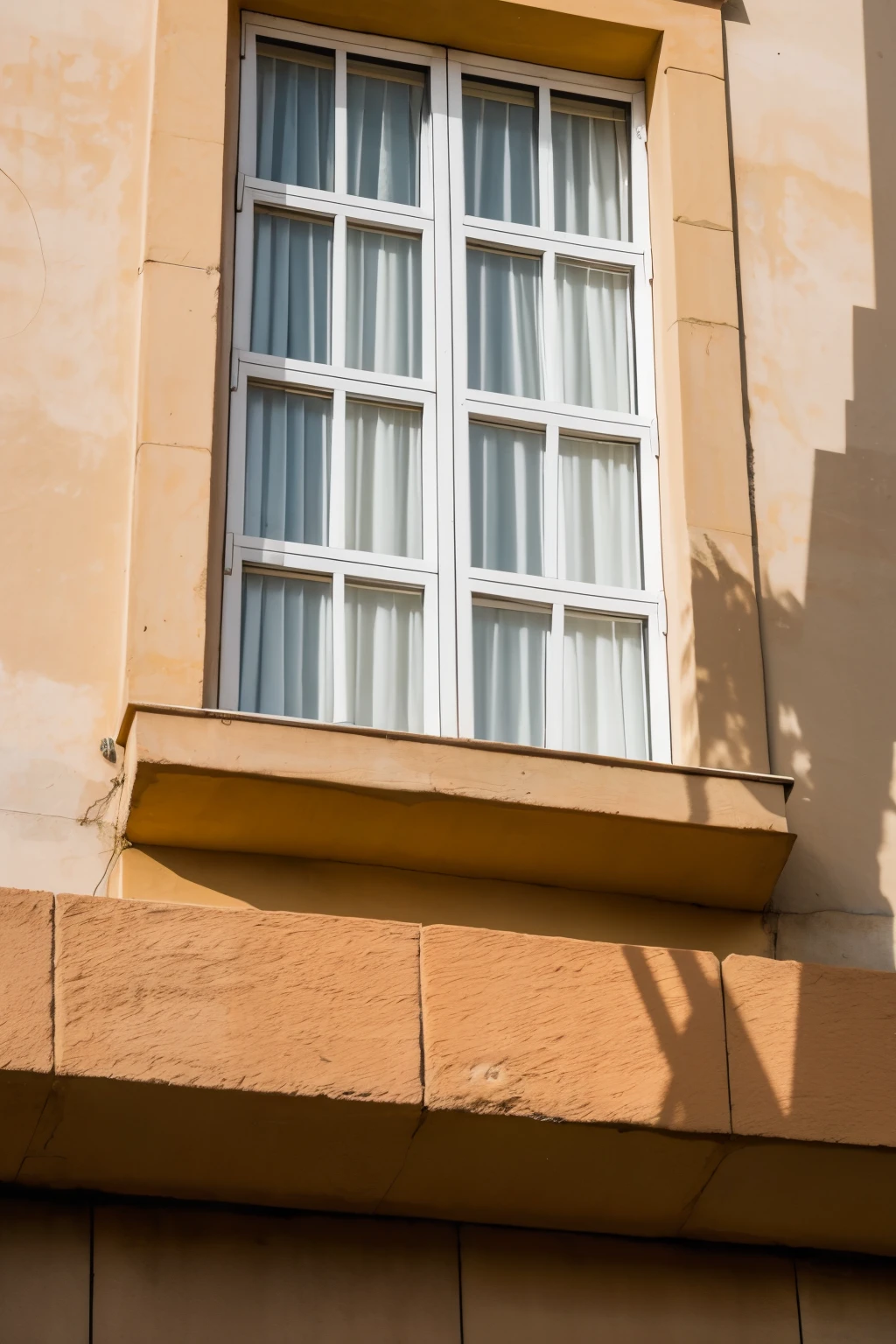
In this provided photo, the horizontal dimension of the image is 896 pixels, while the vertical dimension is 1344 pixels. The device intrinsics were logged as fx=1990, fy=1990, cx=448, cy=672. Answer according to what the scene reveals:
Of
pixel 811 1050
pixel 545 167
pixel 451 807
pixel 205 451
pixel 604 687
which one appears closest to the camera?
pixel 811 1050

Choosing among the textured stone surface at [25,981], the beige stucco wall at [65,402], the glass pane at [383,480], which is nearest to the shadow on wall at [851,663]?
the glass pane at [383,480]

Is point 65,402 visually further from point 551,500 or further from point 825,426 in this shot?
point 825,426

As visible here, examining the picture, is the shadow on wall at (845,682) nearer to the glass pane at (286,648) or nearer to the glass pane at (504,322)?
the glass pane at (504,322)

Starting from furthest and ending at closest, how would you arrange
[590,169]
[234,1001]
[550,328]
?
[590,169], [550,328], [234,1001]

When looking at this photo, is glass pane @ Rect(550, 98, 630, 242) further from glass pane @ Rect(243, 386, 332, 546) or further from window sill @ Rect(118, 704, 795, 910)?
window sill @ Rect(118, 704, 795, 910)

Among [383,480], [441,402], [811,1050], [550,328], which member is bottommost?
[811,1050]

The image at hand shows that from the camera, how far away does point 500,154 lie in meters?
7.74

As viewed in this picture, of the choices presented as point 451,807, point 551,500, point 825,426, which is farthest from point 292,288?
point 451,807

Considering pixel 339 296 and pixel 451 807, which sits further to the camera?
pixel 339 296

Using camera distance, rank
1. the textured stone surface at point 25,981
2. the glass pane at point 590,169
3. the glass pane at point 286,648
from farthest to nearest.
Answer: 1. the glass pane at point 590,169
2. the glass pane at point 286,648
3. the textured stone surface at point 25,981

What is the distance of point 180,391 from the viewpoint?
668cm

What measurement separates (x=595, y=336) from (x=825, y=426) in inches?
36.6

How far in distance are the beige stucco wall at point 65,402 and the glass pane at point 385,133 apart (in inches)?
32.7

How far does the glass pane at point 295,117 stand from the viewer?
294 inches
